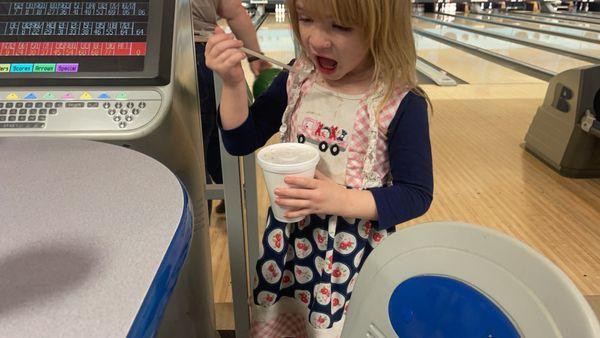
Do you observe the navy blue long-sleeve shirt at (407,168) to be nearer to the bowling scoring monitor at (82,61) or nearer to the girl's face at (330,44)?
the girl's face at (330,44)

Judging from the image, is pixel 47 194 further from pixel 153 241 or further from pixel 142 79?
pixel 142 79

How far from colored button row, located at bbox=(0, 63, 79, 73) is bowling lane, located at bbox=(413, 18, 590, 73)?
4288mm

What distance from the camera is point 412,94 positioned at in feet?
2.46

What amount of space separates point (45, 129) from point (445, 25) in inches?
295

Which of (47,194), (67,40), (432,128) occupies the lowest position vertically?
(432,128)

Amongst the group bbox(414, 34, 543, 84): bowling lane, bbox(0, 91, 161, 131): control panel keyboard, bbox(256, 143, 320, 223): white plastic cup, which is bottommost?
bbox(414, 34, 543, 84): bowling lane

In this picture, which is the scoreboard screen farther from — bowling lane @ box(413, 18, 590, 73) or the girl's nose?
bowling lane @ box(413, 18, 590, 73)

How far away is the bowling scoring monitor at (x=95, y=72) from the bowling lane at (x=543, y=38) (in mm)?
5009

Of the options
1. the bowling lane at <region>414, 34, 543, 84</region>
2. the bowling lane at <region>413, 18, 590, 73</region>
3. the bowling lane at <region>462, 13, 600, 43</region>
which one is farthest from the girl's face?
the bowling lane at <region>462, 13, 600, 43</region>

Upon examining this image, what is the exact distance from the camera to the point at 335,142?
779 mm

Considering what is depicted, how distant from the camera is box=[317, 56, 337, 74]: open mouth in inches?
29.3

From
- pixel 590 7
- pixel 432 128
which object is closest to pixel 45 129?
pixel 432 128

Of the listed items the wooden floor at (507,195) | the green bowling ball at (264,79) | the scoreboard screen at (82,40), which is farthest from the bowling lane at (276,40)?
the scoreboard screen at (82,40)

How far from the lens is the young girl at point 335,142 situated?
0.71m
